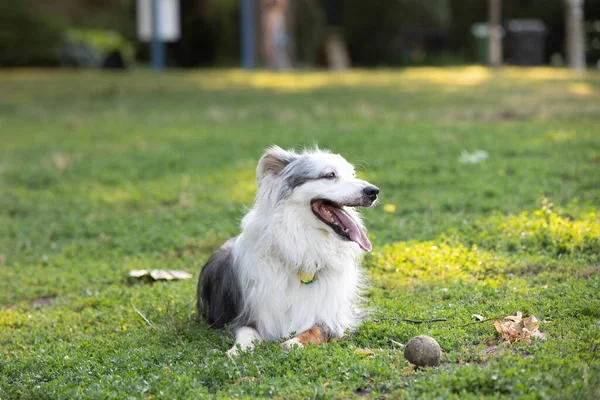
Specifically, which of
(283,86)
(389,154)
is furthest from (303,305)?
(283,86)

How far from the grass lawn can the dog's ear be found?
110 centimetres

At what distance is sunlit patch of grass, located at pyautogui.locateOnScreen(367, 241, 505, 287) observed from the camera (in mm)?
6305

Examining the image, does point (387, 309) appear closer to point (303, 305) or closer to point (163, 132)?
point (303, 305)

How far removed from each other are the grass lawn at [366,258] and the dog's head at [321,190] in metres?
0.69

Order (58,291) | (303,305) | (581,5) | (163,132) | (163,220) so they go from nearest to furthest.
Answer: (303,305) < (58,291) < (163,220) < (163,132) < (581,5)

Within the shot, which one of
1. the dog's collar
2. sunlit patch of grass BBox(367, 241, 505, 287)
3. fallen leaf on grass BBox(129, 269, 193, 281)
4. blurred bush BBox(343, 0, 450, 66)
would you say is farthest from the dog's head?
blurred bush BBox(343, 0, 450, 66)

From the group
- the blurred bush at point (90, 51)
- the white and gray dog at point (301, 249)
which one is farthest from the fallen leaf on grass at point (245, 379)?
the blurred bush at point (90, 51)

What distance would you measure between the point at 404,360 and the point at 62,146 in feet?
32.0

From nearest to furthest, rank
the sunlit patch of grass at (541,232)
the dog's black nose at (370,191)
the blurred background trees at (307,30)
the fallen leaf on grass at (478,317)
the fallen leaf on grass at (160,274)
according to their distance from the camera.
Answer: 1. the dog's black nose at (370,191)
2. the fallen leaf on grass at (478,317)
3. the sunlit patch of grass at (541,232)
4. the fallen leaf on grass at (160,274)
5. the blurred background trees at (307,30)

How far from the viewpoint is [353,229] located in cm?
513

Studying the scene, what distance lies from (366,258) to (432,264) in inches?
23.2

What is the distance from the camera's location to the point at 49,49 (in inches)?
1225

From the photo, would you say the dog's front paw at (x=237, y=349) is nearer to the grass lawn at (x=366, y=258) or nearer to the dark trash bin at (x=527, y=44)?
the grass lawn at (x=366, y=258)

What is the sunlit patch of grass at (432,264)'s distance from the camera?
20.7 ft
